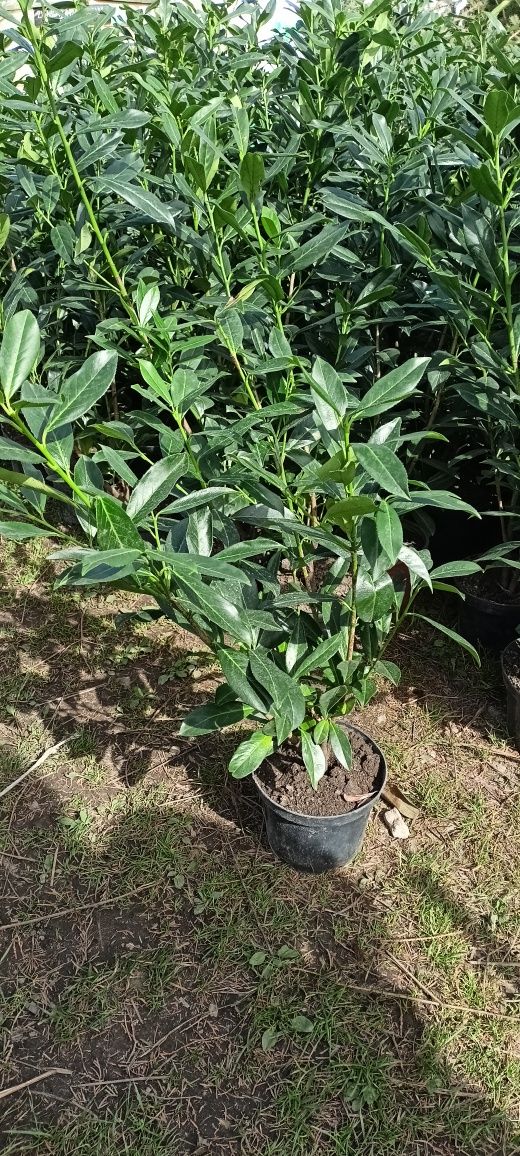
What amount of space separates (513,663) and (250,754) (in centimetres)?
108

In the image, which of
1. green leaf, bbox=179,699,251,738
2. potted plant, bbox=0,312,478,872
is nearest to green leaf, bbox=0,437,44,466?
potted plant, bbox=0,312,478,872

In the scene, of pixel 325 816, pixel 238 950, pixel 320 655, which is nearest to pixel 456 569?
pixel 320 655

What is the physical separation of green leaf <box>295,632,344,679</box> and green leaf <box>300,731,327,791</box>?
176mm

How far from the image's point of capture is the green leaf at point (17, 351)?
1226 mm

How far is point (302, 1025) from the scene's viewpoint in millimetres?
1778

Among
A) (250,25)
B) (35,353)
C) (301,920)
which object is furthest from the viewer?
(250,25)

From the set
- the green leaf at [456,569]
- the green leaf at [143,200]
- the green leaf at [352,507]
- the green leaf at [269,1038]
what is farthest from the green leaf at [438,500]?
the green leaf at [269,1038]

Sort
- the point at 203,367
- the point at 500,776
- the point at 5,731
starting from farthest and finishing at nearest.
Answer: the point at 5,731, the point at 500,776, the point at 203,367

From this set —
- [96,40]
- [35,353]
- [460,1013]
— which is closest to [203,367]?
[35,353]

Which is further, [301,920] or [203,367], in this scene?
[203,367]

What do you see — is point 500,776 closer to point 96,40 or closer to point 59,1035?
point 59,1035

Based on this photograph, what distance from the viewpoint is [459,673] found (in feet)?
8.80

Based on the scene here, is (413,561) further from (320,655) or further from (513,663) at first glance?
(513,663)

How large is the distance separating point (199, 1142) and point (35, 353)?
5.11 ft
